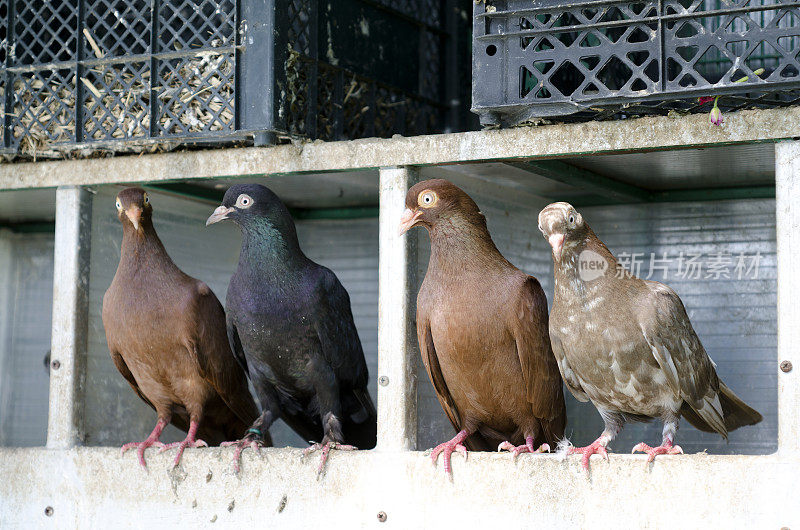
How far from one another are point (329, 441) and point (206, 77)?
174cm

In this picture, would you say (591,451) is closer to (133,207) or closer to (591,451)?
(591,451)

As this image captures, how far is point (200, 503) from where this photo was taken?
15.5ft

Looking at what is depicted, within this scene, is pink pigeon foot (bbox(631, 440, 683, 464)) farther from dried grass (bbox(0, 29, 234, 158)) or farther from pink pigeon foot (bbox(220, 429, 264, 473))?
dried grass (bbox(0, 29, 234, 158))

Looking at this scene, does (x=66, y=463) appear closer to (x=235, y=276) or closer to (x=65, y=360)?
(x=65, y=360)

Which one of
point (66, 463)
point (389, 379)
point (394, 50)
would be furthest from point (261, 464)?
point (394, 50)

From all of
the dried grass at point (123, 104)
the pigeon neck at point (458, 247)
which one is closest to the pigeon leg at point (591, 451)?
the pigeon neck at point (458, 247)

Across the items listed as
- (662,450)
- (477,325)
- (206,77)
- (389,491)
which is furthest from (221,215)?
(662,450)

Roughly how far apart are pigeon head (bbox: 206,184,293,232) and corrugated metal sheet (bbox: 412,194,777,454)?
3.58 feet

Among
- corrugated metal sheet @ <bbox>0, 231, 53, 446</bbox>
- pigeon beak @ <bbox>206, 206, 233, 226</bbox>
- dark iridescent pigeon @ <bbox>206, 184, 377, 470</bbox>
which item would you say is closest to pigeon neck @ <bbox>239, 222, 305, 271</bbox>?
dark iridescent pigeon @ <bbox>206, 184, 377, 470</bbox>

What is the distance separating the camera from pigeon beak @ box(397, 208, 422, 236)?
4410 millimetres

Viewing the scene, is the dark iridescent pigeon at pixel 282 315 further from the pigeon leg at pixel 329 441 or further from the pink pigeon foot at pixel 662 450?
the pink pigeon foot at pixel 662 450

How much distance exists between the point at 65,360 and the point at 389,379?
170cm

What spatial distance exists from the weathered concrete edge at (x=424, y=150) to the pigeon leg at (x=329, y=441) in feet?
3.80

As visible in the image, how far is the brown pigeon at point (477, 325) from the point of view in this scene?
437 cm
